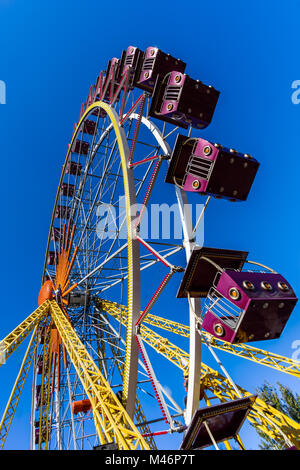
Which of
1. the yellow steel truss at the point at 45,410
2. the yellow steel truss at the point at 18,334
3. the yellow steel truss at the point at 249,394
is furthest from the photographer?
the yellow steel truss at the point at 45,410

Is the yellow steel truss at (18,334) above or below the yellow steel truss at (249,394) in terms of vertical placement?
above

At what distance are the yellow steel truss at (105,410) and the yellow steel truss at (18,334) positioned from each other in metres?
4.12

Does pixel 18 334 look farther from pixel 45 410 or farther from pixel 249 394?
pixel 249 394

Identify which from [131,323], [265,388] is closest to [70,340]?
[131,323]

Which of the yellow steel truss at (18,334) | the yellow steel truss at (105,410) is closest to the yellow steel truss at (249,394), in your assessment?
the yellow steel truss at (105,410)

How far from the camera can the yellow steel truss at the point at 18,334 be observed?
486 inches

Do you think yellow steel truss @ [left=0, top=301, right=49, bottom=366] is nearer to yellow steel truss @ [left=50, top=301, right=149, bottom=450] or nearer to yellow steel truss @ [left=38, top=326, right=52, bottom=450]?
yellow steel truss @ [left=38, top=326, right=52, bottom=450]

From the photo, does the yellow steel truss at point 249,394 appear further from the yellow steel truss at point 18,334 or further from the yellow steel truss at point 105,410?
the yellow steel truss at point 18,334

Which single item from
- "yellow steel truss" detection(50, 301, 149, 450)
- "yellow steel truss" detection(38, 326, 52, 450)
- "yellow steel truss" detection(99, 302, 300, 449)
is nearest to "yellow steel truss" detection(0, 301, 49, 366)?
"yellow steel truss" detection(38, 326, 52, 450)

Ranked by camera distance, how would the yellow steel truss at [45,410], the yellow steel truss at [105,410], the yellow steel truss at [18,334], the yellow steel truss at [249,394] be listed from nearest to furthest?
the yellow steel truss at [105,410], the yellow steel truss at [249,394], the yellow steel truss at [18,334], the yellow steel truss at [45,410]

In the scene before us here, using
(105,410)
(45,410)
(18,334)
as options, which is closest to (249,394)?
(105,410)

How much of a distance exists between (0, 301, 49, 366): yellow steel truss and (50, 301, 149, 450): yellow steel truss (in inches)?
162

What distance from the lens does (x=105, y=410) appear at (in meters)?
6.73
